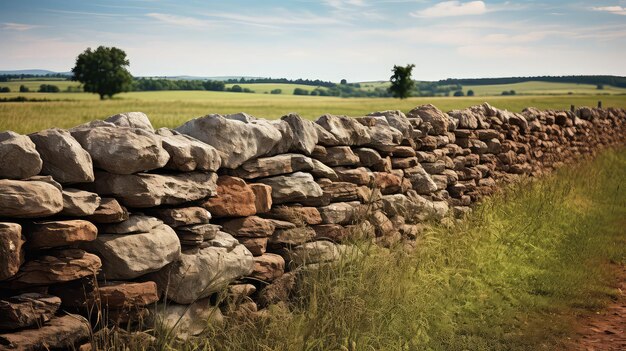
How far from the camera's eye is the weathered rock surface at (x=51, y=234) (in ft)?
10.1

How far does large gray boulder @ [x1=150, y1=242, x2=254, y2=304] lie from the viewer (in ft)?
12.2

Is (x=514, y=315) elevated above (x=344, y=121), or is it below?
below

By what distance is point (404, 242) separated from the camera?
6070 millimetres

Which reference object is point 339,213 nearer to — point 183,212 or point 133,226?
point 183,212

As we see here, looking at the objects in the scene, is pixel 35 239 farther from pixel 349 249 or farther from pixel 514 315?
pixel 514 315

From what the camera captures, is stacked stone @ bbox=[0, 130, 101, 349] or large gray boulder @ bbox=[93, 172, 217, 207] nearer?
stacked stone @ bbox=[0, 130, 101, 349]

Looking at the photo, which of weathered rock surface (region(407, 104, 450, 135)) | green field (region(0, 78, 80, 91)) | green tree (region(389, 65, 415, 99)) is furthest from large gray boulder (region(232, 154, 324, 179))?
green tree (region(389, 65, 415, 99))

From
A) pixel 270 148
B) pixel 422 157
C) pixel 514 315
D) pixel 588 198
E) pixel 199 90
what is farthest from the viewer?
pixel 199 90

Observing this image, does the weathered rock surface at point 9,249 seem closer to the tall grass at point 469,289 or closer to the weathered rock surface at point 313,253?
the tall grass at point 469,289

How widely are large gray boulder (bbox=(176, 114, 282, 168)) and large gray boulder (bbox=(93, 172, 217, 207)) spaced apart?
41cm

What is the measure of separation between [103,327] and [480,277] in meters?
3.82

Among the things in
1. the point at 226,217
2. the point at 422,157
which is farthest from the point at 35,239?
the point at 422,157

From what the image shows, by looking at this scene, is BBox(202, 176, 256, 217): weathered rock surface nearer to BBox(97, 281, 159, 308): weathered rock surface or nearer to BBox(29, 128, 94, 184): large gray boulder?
BBox(97, 281, 159, 308): weathered rock surface

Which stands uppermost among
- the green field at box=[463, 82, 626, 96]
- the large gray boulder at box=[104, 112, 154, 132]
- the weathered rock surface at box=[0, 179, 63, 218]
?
the large gray boulder at box=[104, 112, 154, 132]
